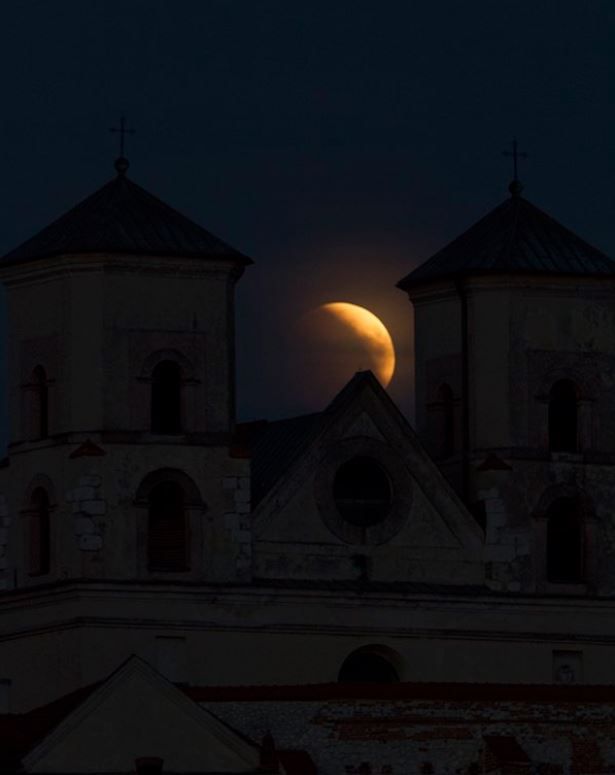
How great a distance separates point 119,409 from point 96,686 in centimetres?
932

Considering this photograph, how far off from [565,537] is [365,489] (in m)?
4.51

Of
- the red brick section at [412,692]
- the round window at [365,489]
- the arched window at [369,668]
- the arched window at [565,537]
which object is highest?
the round window at [365,489]

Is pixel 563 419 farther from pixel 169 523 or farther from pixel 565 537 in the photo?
pixel 169 523

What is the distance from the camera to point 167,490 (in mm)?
87188

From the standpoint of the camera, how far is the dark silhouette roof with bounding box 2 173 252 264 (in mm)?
87125

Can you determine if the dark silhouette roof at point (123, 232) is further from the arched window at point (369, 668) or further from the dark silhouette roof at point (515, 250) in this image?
the arched window at point (369, 668)

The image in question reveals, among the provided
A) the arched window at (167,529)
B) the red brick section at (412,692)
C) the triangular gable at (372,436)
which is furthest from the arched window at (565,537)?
the arched window at (167,529)

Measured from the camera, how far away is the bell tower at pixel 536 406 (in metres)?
89.9

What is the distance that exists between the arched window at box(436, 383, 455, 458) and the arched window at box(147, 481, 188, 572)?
23.3ft

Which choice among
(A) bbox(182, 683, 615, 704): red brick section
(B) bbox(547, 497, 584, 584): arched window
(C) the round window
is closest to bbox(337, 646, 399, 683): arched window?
(C) the round window

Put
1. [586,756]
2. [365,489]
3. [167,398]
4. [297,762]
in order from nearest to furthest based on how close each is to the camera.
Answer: [297,762]
[586,756]
[167,398]
[365,489]

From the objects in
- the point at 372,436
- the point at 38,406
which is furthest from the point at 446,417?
the point at 38,406

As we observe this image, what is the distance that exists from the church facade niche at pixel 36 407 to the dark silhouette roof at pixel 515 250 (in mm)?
8606

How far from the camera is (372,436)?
88.9m
